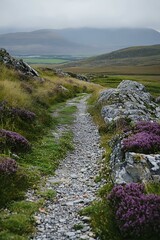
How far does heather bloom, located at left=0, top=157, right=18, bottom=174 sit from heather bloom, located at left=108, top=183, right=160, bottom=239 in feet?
14.0

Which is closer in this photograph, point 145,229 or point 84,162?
point 145,229

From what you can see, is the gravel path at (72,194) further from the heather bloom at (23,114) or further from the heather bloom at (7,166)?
the heather bloom at (23,114)

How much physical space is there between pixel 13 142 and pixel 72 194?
209 inches

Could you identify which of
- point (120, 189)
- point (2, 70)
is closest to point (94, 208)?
point (120, 189)

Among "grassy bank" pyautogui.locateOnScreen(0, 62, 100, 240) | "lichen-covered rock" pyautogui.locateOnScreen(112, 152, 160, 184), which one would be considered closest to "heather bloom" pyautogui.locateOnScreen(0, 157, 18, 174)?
"grassy bank" pyautogui.locateOnScreen(0, 62, 100, 240)

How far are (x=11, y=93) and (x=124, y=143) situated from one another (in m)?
16.4

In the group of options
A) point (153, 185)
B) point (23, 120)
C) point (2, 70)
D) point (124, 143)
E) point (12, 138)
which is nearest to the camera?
point (153, 185)

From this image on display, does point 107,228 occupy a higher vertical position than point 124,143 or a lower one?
lower

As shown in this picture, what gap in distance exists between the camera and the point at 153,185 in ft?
39.0

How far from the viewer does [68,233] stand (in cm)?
1028

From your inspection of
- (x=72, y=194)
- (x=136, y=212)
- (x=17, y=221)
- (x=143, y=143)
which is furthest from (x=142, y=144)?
(x=17, y=221)

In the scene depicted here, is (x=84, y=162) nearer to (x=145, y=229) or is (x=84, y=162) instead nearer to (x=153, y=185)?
(x=153, y=185)

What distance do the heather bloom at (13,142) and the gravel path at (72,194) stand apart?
2109 mm

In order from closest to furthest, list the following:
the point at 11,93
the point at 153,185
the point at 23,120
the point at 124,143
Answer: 1. the point at 153,185
2. the point at 124,143
3. the point at 23,120
4. the point at 11,93
